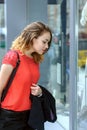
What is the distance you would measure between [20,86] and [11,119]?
279 mm

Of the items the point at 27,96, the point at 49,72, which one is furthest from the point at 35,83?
the point at 49,72

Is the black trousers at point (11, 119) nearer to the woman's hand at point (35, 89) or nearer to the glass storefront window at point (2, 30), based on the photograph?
the woman's hand at point (35, 89)

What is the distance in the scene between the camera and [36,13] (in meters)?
6.43

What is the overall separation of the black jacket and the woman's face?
0.36m

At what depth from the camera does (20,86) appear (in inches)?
128

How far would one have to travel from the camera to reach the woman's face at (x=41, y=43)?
3301mm

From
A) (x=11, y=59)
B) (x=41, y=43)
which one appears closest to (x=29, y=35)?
(x=41, y=43)

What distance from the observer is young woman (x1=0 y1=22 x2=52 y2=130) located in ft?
10.6

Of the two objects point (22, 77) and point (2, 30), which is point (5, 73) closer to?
point (22, 77)

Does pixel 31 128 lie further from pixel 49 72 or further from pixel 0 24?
pixel 0 24

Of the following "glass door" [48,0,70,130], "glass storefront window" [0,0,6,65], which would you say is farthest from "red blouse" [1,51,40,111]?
"glass storefront window" [0,0,6,65]

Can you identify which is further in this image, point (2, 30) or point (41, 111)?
point (2, 30)

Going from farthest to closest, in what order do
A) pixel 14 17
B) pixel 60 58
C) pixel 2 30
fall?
pixel 2 30 → pixel 14 17 → pixel 60 58

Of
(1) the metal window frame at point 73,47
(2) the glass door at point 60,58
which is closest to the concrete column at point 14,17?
(2) the glass door at point 60,58
